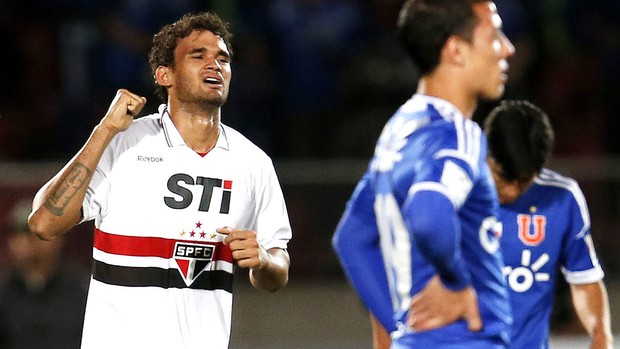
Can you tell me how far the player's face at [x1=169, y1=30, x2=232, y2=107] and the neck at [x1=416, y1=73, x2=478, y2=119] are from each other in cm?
126

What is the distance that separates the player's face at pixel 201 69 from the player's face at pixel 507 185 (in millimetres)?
1082

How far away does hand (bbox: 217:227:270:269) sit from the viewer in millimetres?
4254

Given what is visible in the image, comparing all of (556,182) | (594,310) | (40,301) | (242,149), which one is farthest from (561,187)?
(40,301)

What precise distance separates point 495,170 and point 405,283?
1.50 m

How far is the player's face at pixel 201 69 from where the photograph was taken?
463 cm

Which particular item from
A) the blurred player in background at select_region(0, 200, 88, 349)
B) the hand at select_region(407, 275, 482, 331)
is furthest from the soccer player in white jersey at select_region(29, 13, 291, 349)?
the blurred player in background at select_region(0, 200, 88, 349)

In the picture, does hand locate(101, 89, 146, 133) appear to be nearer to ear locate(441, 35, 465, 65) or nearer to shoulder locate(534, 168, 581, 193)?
ear locate(441, 35, 465, 65)

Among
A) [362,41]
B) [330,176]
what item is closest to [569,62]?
[362,41]

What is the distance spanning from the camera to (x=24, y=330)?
6770 millimetres

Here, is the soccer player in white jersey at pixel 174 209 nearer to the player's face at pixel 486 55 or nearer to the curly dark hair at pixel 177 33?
the curly dark hair at pixel 177 33

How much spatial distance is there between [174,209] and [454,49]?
1.45m

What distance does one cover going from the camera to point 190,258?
4.53 m

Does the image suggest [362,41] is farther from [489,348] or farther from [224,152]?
[489,348]

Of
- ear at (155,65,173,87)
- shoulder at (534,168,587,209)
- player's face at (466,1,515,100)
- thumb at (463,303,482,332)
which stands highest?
player's face at (466,1,515,100)
